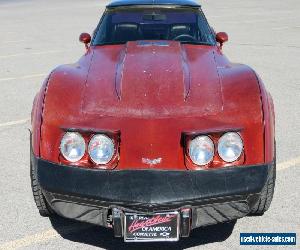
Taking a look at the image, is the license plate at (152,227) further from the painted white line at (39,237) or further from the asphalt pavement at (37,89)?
the painted white line at (39,237)

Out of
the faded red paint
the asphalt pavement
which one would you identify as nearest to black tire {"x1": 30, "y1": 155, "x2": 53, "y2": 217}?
the asphalt pavement

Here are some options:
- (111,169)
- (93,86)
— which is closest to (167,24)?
(93,86)

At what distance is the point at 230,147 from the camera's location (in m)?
3.25

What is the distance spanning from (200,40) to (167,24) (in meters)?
0.44

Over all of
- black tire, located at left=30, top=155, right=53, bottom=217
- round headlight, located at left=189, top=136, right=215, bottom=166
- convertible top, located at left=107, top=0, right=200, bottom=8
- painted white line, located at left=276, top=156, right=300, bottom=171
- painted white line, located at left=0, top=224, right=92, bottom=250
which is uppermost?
convertible top, located at left=107, top=0, right=200, bottom=8

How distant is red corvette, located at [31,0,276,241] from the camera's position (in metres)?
3.08

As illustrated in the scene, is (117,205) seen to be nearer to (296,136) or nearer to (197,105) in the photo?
(197,105)

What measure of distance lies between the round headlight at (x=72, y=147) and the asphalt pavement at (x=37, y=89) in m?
0.74

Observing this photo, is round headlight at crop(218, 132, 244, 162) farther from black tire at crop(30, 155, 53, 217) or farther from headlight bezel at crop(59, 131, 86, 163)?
black tire at crop(30, 155, 53, 217)

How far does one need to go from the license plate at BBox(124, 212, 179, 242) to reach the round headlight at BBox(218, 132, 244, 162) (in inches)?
20.3

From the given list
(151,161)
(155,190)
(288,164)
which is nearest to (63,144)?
(151,161)

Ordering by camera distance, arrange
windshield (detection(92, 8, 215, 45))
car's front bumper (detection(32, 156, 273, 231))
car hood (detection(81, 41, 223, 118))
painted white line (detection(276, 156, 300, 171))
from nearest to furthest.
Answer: car's front bumper (detection(32, 156, 273, 231)) < car hood (detection(81, 41, 223, 118)) < painted white line (detection(276, 156, 300, 171)) < windshield (detection(92, 8, 215, 45))

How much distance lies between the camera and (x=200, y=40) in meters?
5.10

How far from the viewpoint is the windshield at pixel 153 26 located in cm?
511
